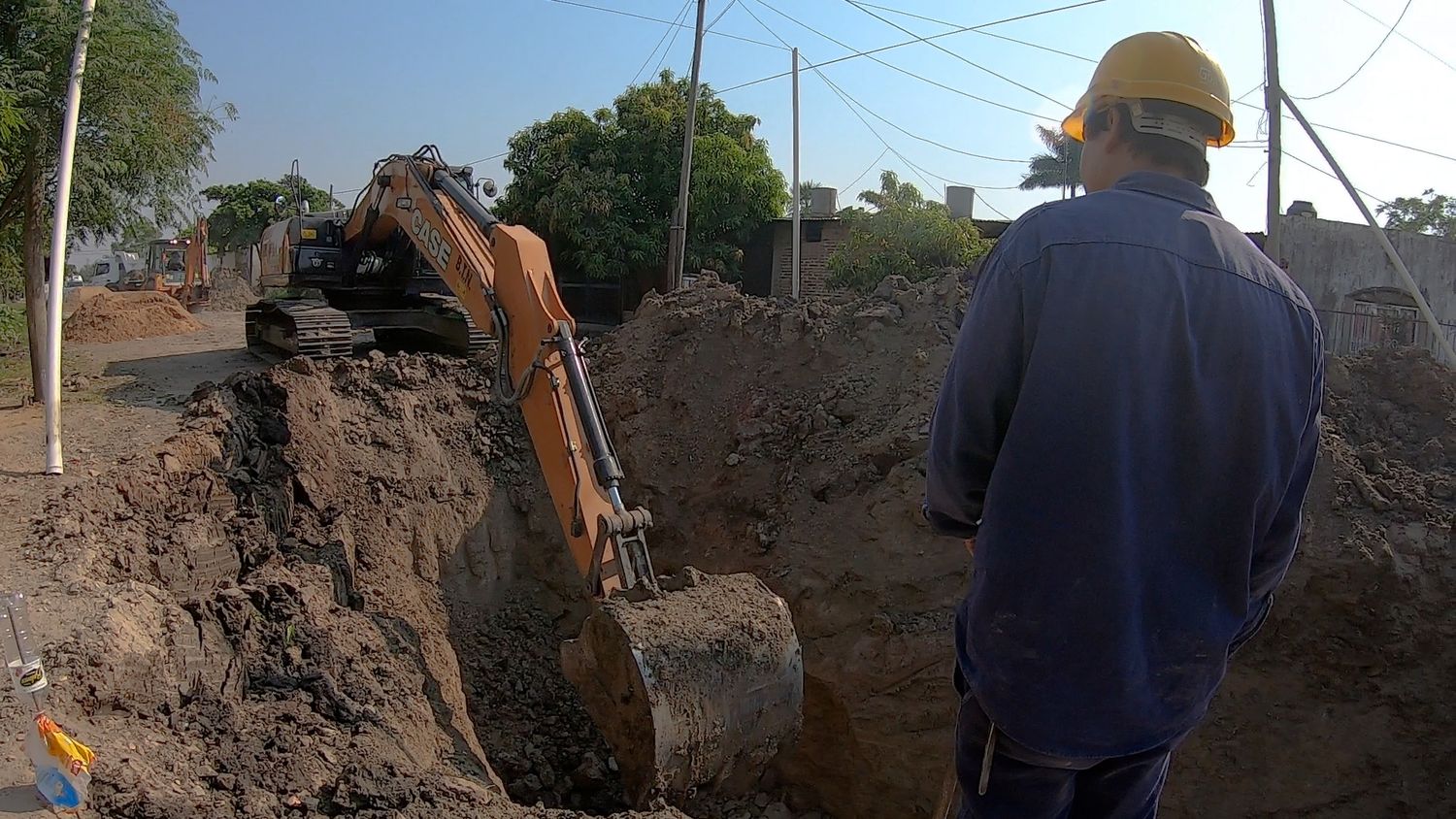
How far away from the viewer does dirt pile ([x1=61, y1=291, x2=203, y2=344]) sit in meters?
14.4

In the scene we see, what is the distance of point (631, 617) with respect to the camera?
11.3 ft

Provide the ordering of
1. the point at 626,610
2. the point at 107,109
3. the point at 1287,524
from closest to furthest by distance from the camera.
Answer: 1. the point at 1287,524
2. the point at 626,610
3. the point at 107,109

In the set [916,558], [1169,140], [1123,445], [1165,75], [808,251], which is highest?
[808,251]

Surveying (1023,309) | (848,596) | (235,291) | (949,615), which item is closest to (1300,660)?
(949,615)

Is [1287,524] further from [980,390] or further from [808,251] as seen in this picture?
[808,251]

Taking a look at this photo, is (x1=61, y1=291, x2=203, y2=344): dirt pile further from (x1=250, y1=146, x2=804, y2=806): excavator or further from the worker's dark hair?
the worker's dark hair

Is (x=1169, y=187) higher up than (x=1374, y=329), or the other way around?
(x=1374, y=329)

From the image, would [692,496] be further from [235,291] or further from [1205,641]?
[235,291]

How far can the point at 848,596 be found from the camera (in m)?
5.21

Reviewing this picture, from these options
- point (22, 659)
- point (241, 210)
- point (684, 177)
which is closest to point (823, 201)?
point (684, 177)

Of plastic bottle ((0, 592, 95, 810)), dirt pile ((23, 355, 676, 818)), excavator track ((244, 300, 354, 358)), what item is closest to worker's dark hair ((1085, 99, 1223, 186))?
dirt pile ((23, 355, 676, 818))

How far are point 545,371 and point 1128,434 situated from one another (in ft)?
10.3

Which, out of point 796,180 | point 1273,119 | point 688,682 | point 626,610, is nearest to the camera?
point 688,682

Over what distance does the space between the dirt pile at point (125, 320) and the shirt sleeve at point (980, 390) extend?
51.6 ft
